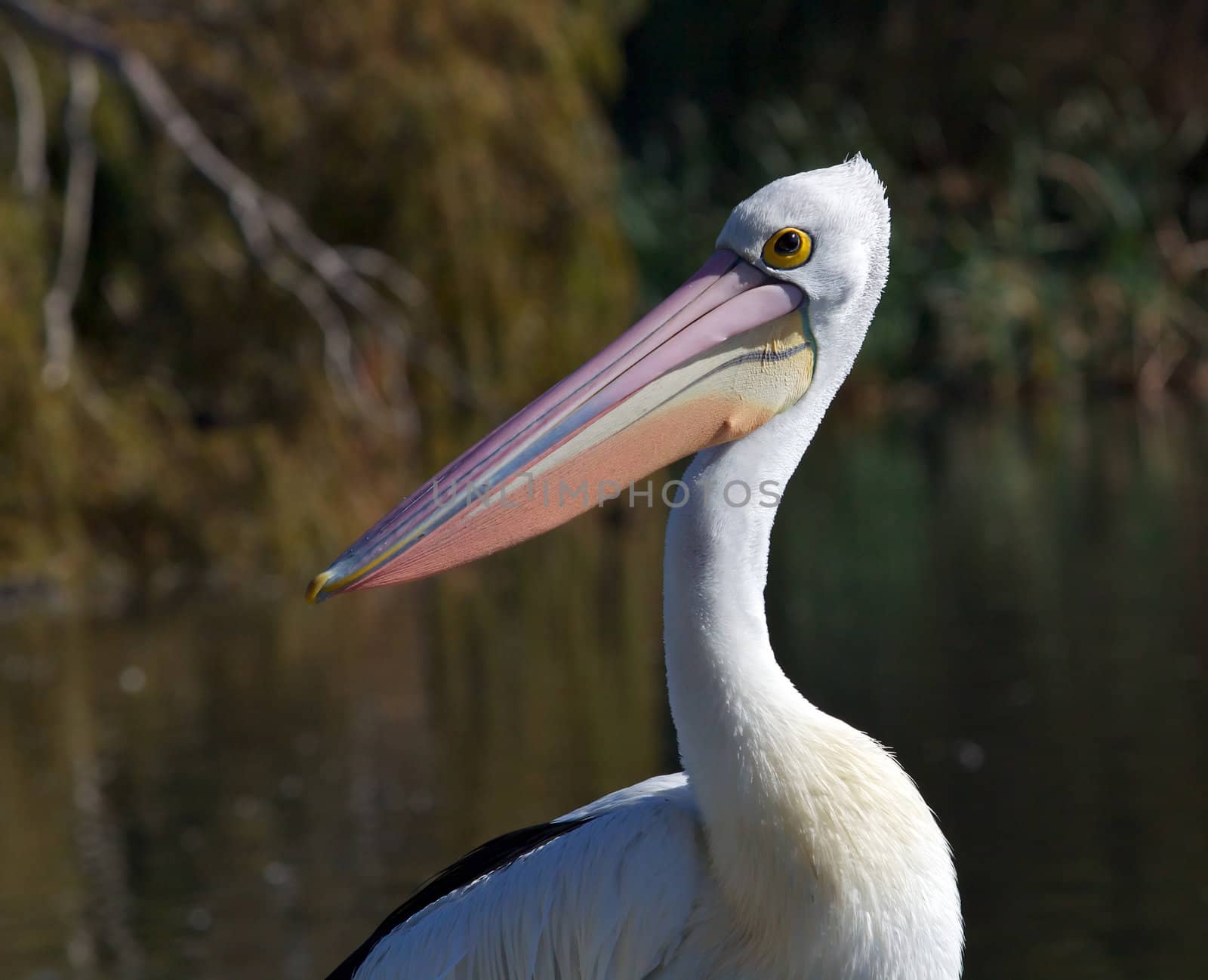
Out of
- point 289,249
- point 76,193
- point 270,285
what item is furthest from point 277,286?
point 76,193

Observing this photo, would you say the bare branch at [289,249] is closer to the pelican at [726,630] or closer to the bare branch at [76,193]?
the bare branch at [76,193]

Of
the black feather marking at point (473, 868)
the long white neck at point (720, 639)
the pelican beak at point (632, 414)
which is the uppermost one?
the pelican beak at point (632, 414)

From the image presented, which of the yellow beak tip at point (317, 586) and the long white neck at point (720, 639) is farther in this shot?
the long white neck at point (720, 639)

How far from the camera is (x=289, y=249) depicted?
10711 mm

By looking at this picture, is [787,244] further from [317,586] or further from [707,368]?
[317,586]

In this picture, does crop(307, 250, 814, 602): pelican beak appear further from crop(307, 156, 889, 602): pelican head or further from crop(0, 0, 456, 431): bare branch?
crop(0, 0, 456, 431): bare branch

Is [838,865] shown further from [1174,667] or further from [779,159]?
[779,159]

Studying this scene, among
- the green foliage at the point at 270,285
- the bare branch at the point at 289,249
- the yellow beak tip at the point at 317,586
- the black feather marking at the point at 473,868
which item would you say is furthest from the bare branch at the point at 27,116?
the yellow beak tip at the point at 317,586

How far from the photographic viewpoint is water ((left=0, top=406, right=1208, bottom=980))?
5863mm

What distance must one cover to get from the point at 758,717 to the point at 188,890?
3.80m

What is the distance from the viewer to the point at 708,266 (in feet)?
10.6

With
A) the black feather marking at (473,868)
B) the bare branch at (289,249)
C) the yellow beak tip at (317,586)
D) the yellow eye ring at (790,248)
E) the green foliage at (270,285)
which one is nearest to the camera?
the yellow beak tip at (317,586)

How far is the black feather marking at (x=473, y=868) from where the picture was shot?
348cm

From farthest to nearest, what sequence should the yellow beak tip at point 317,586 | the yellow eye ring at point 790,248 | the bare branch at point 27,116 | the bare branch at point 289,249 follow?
the bare branch at point 27,116 → the bare branch at point 289,249 → the yellow eye ring at point 790,248 → the yellow beak tip at point 317,586
